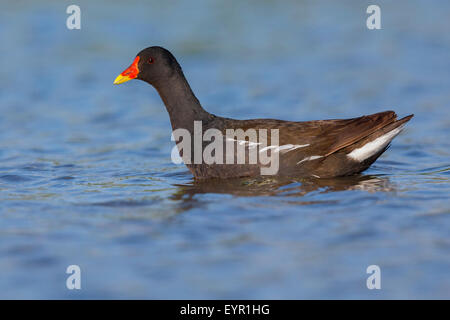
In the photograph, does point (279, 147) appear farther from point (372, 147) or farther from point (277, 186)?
point (372, 147)

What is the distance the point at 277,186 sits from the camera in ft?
23.6

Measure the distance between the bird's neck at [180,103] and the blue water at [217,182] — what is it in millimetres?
695

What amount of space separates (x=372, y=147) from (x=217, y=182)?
1.75 meters

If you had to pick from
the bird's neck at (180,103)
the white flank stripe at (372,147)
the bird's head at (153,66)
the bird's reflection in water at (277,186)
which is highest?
the bird's head at (153,66)

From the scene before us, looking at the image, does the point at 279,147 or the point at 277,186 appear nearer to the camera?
the point at 277,186

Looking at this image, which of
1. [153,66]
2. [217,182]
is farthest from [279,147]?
[153,66]

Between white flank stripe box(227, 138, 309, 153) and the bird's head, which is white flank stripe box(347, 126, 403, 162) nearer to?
white flank stripe box(227, 138, 309, 153)

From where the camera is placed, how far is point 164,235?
580 cm

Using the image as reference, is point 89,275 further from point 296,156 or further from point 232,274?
point 296,156

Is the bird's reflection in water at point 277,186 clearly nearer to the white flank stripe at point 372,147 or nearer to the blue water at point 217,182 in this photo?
the blue water at point 217,182

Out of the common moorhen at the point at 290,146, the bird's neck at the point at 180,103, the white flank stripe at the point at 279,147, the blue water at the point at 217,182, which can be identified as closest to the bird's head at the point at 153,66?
the bird's neck at the point at 180,103

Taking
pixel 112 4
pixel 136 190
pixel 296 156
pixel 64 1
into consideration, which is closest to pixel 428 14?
pixel 112 4

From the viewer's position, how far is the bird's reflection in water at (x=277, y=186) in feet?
23.0

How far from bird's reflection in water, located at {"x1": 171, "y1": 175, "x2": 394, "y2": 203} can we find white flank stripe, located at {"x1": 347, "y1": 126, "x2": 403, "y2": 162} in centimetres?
26
